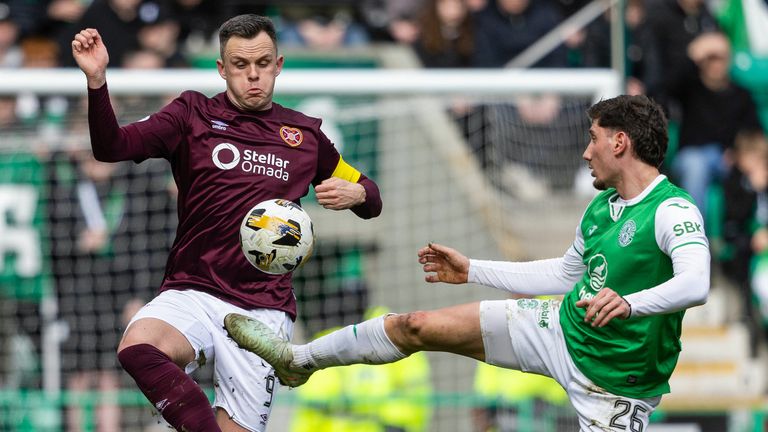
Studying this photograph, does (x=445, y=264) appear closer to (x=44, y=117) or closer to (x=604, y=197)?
(x=604, y=197)

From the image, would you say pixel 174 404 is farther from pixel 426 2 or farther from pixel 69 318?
pixel 426 2

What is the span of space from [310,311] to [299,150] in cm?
545

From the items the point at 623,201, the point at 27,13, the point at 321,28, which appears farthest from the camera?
the point at 321,28

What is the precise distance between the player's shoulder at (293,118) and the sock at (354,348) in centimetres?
106

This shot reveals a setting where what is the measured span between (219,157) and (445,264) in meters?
1.26

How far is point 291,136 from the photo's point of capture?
23.0 ft

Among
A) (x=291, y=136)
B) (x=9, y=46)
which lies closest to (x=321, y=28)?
(x=9, y=46)

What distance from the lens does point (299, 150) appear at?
7.01 m

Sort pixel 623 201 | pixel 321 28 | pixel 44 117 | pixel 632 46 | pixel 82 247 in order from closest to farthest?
1. pixel 623 201
2. pixel 82 247
3. pixel 44 117
4. pixel 632 46
5. pixel 321 28

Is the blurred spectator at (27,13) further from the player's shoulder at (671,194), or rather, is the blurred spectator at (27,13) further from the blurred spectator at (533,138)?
the player's shoulder at (671,194)

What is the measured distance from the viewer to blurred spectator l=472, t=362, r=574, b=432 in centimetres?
1084

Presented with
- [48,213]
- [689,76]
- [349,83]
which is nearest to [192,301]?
[349,83]

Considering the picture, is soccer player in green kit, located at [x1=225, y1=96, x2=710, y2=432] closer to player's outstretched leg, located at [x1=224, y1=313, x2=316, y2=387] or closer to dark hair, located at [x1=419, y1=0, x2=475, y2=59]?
player's outstretched leg, located at [x1=224, y1=313, x2=316, y2=387]

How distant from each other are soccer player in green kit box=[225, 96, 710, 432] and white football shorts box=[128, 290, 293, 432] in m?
0.13
